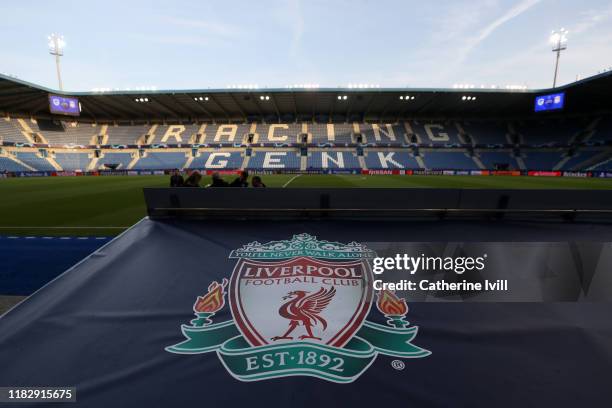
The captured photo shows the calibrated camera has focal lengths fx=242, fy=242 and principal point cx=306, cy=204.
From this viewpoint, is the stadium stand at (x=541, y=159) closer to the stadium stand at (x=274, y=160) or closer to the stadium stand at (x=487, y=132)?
the stadium stand at (x=487, y=132)

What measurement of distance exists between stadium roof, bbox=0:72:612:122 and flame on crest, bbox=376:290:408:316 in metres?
37.7

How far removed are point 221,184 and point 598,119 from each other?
5918cm

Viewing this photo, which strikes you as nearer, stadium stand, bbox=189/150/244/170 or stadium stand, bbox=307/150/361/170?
stadium stand, bbox=307/150/361/170

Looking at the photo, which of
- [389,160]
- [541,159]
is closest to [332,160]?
[389,160]

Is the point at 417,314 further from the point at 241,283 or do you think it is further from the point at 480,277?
the point at 241,283

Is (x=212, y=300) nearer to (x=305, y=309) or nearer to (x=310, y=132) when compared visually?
(x=305, y=309)

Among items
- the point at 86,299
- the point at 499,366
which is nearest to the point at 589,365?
the point at 499,366

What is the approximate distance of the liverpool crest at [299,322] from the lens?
5.28 feet

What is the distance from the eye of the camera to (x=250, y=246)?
3020mm

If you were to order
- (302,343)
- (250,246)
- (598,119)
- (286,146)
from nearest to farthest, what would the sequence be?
(302,343), (250,246), (598,119), (286,146)

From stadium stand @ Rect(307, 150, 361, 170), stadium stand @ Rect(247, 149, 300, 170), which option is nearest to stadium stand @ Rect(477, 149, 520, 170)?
stadium stand @ Rect(307, 150, 361, 170)

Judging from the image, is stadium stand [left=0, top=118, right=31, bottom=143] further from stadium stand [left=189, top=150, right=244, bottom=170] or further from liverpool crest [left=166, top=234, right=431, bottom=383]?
liverpool crest [left=166, top=234, right=431, bottom=383]

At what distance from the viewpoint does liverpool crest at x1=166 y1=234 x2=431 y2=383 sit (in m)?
1.61

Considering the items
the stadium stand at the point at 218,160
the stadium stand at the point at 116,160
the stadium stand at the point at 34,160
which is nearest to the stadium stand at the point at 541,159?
the stadium stand at the point at 218,160
